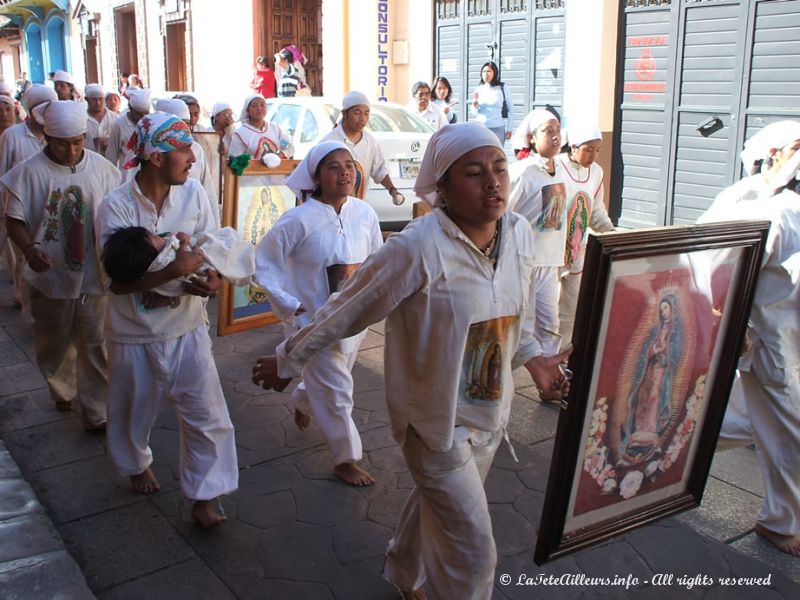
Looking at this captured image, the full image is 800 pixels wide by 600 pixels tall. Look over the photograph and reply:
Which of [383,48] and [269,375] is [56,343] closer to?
[269,375]

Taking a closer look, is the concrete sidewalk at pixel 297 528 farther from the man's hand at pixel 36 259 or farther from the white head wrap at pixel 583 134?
the white head wrap at pixel 583 134

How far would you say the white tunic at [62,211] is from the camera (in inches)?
199

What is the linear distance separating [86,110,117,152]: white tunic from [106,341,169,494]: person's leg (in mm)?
6943

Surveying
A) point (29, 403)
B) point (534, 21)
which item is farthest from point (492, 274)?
point (534, 21)

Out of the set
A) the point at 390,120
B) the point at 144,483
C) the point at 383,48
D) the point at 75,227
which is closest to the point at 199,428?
the point at 144,483

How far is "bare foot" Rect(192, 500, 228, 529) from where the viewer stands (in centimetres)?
409

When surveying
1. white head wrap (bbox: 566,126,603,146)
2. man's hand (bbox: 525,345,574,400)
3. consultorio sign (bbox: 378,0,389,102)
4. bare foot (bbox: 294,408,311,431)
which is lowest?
bare foot (bbox: 294,408,311,431)

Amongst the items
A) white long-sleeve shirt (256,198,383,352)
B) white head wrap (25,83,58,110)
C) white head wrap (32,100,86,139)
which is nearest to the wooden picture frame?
white head wrap (25,83,58,110)

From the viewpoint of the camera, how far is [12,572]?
3.61 meters

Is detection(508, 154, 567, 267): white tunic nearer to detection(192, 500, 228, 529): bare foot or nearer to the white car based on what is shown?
detection(192, 500, 228, 529): bare foot

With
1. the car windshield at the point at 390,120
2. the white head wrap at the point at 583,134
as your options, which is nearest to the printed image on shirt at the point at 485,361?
the white head wrap at the point at 583,134

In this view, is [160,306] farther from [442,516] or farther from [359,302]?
[442,516]

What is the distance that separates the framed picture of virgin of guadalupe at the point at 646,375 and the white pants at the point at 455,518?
0.69 ft

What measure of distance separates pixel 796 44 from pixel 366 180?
5386mm
